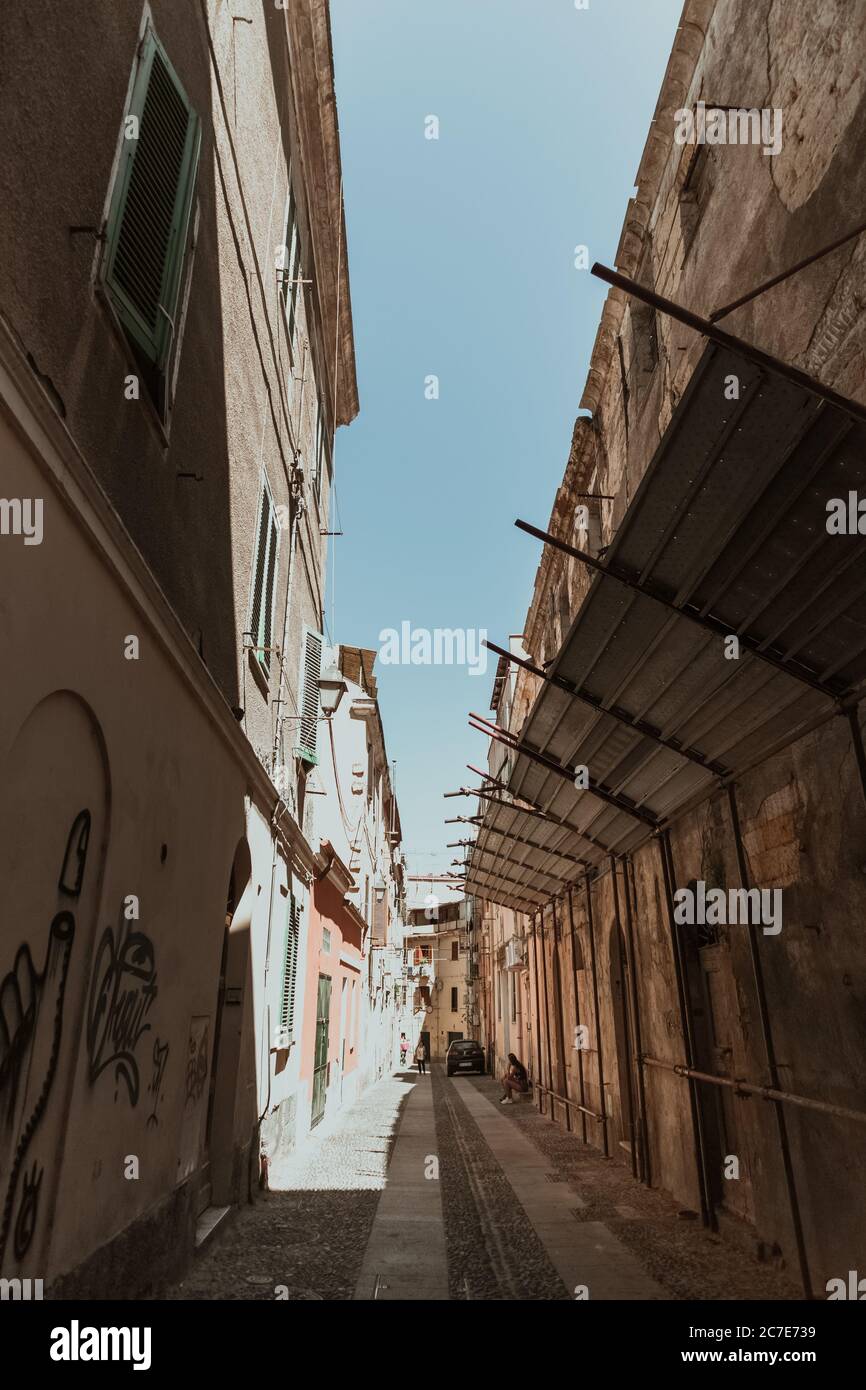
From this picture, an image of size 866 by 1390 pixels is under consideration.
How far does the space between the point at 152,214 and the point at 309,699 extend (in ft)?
24.7

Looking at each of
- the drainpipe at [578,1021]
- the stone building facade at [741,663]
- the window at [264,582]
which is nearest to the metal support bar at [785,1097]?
the stone building facade at [741,663]

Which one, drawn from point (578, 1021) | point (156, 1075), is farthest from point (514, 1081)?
point (156, 1075)

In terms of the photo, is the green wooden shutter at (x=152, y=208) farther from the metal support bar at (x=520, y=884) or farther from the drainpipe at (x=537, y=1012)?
the drainpipe at (x=537, y=1012)

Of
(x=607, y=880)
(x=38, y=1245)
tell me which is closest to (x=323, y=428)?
(x=607, y=880)

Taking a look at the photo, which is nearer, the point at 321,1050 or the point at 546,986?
the point at 321,1050

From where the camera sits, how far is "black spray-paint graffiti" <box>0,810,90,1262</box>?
360 centimetres

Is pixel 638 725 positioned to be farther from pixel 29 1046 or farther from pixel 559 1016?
pixel 559 1016

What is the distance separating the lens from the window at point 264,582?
9234 millimetres

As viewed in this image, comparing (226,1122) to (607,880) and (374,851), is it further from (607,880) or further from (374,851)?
(374,851)

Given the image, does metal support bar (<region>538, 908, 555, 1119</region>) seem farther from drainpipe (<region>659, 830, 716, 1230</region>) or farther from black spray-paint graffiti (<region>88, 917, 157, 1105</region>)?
black spray-paint graffiti (<region>88, 917, 157, 1105</region>)

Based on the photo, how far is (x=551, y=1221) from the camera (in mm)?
8477

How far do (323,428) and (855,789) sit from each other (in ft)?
41.4

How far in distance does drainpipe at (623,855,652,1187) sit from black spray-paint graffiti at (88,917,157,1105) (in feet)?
21.6

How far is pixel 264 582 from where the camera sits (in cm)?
965
